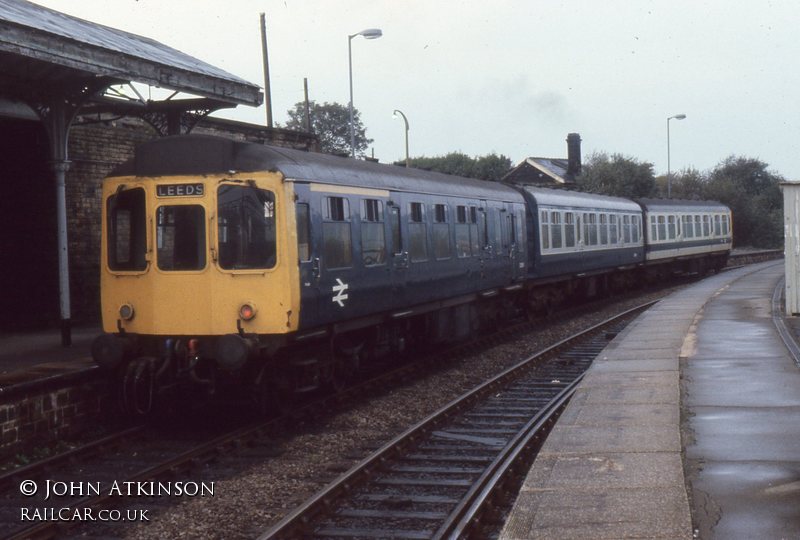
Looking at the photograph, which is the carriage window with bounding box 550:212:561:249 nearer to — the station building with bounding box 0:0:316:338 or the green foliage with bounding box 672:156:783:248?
the station building with bounding box 0:0:316:338

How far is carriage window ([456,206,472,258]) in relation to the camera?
617 inches

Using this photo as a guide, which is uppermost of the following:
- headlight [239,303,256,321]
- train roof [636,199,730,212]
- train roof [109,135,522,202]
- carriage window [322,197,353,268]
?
train roof [636,199,730,212]

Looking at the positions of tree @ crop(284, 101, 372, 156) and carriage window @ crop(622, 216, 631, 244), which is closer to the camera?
carriage window @ crop(622, 216, 631, 244)

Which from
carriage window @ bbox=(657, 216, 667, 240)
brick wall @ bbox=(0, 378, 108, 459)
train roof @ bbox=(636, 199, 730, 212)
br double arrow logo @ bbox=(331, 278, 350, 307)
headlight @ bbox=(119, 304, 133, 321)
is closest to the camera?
brick wall @ bbox=(0, 378, 108, 459)

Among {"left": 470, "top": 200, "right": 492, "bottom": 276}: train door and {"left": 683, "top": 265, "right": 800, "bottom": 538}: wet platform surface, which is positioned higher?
{"left": 470, "top": 200, "right": 492, "bottom": 276}: train door

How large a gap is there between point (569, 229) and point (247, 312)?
48.0ft

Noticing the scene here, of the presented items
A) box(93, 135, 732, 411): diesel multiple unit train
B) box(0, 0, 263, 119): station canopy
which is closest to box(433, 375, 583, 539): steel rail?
box(93, 135, 732, 411): diesel multiple unit train

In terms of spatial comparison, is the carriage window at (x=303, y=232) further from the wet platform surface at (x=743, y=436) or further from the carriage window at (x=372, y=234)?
the wet platform surface at (x=743, y=436)

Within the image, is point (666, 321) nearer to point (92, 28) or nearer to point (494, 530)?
point (92, 28)

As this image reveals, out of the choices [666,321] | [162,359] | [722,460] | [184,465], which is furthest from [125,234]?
[666,321]

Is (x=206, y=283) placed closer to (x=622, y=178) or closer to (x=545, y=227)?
(x=545, y=227)

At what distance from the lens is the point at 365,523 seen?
7.17m

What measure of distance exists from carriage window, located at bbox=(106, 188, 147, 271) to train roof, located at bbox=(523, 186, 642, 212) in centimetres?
1199

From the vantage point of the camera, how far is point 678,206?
36.8 meters
